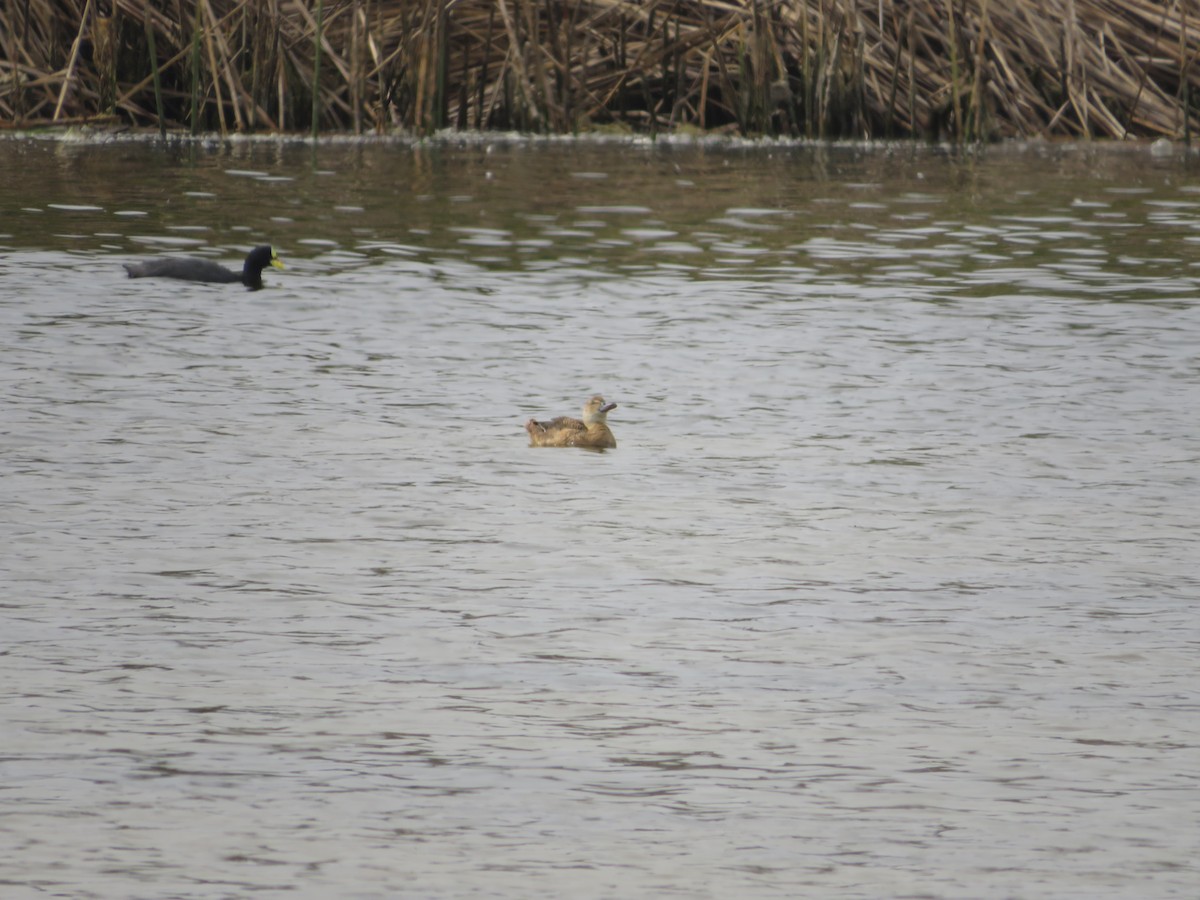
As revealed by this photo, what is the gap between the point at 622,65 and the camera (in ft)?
76.5

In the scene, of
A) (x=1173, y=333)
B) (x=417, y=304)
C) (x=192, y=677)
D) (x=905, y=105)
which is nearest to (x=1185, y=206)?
(x=905, y=105)

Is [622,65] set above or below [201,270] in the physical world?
above

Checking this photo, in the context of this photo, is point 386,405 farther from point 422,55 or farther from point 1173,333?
point 422,55

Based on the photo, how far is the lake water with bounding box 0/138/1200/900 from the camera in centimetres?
449

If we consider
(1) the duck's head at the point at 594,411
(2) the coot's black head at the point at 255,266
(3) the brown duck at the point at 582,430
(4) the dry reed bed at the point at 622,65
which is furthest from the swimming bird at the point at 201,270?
(4) the dry reed bed at the point at 622,65

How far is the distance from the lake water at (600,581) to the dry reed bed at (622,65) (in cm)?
780

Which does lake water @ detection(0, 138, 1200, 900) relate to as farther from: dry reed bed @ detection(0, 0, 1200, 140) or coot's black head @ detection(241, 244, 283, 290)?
dry reed bed @ detection(0, 0, 1200, 140)

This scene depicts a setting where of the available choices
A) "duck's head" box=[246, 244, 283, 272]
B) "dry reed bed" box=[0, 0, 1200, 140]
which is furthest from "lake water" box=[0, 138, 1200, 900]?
"dry reed bed" box=[0, 0, 1200, 140]

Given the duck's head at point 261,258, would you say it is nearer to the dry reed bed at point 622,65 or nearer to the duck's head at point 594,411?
the duck's head at point 594,411

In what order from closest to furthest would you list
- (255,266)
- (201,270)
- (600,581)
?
(600,581) → (255,266) → (201,270)

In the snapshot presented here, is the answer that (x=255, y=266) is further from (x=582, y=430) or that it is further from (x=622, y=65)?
(x=622, y=65)

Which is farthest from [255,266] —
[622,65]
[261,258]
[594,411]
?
[622,65]

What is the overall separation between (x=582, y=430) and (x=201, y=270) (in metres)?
5.34

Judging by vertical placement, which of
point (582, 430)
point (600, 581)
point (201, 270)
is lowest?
point (600, 581)
